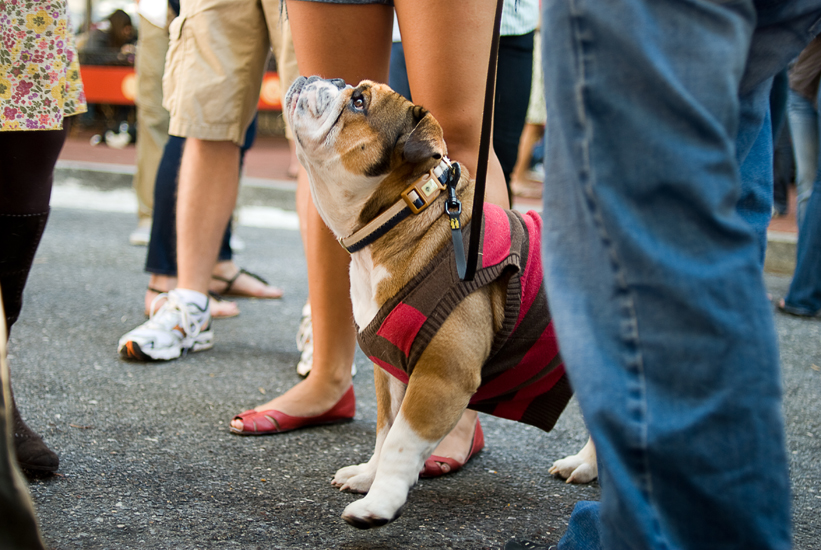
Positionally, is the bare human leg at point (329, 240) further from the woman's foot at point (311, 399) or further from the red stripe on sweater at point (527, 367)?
the red stripe on sweater at point (527, 367)

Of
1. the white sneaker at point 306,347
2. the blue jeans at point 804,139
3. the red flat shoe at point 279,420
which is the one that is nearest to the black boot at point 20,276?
the red flat shoe at point 279,420

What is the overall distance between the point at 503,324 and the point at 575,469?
62 cm

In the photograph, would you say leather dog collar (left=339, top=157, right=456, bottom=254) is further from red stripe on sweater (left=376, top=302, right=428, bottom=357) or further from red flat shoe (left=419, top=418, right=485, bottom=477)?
red flat shoe (left=419, top=418, right=485, bottom=477)

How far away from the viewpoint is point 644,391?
903 millimetres

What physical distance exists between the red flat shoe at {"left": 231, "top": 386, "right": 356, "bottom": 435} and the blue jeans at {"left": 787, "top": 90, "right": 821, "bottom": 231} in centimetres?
335

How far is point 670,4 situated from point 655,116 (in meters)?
0.14

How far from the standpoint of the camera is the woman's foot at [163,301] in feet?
10.3

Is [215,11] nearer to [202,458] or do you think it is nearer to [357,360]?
[357,360]

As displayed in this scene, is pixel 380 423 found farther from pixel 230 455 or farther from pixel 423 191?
pixel 423 191

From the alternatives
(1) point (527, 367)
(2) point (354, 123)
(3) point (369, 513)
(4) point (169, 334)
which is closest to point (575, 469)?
(1) point (527, 367)

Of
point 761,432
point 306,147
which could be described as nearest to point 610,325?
point 761,432

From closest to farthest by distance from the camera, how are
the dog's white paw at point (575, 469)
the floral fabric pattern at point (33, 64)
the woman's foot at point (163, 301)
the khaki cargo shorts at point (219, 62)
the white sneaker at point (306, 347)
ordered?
the floral fabric pattern at point (33, 64) < the dog's white paw at point (575, 469) < the white sneaker at point (306, 347) < the khaki cargo shorts at point (219, 62) < the woman's foot at point (163, 301)

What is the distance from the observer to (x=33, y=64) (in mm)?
Answer: 1661

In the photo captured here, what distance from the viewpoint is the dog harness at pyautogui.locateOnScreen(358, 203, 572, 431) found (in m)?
1.45
